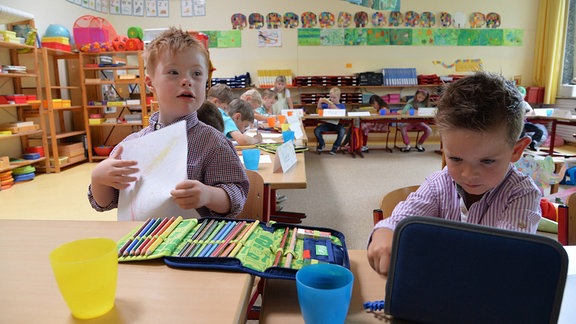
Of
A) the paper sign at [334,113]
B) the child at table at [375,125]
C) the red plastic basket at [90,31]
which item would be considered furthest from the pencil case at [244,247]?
the child at table at [375,125]

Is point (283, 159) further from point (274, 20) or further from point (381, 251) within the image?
point (274, 20)

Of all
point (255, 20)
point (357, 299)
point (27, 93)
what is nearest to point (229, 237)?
point (357, 299)

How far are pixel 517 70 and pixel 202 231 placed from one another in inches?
319

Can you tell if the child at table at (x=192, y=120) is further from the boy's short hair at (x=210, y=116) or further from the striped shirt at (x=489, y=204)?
the boy's short hair at (x=210, y=116)

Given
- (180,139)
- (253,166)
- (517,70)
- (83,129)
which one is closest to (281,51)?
(83,129)

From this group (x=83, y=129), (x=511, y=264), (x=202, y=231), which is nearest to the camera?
(x=511, y=264)

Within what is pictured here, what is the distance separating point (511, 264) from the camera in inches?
17.6

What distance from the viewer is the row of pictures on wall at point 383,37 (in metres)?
7.01

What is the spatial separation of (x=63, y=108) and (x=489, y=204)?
5513mm

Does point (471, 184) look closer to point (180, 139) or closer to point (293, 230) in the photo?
point (293, 230)

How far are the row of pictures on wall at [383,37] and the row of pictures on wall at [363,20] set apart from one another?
0.31 ft

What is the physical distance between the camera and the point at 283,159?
1.89 meters

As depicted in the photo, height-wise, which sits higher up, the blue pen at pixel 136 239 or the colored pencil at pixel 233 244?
the colored pencil at pixel 233 244

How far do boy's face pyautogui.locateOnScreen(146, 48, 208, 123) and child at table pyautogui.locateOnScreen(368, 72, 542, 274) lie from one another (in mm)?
658
